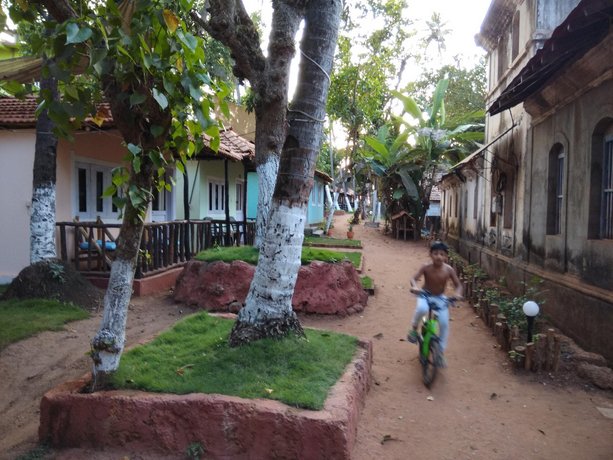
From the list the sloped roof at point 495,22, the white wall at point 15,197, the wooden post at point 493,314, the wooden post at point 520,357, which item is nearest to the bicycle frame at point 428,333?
the wooden post at point 520,357

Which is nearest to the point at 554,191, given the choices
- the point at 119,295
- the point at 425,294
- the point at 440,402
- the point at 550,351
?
the point at 550,351

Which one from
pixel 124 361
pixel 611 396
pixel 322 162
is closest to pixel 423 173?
pixel 611 396

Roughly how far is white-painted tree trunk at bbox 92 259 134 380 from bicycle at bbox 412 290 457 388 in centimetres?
319

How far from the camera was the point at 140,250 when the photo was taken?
863cm

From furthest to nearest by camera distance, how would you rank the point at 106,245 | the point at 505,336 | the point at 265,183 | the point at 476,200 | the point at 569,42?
the point at 476,200 → the point at 106,245 → the point at 265,183 → the point at 505,336 → the point at 569,42

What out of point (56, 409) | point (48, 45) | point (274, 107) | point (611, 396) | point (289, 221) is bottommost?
point (611, 396)

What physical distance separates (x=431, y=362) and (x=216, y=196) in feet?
44.5

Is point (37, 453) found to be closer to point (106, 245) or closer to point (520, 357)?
point (520, 357)

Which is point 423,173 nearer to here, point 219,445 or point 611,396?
point 611,396

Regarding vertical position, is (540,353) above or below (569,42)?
below

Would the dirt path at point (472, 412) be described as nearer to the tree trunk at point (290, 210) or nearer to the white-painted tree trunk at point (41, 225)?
the tree trunk at point (290, 210)

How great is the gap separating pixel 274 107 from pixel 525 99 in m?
4.39

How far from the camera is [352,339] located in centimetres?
568

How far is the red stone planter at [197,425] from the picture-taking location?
11.8 feet
